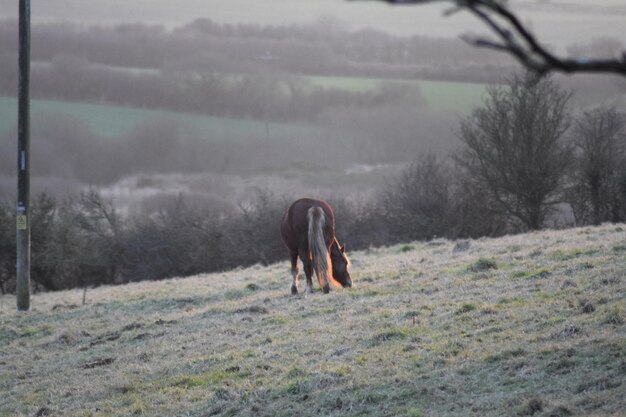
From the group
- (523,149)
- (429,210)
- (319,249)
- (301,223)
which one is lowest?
(429,210)

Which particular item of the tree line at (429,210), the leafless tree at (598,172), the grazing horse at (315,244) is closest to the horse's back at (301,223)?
the grazing horse at (315,244)

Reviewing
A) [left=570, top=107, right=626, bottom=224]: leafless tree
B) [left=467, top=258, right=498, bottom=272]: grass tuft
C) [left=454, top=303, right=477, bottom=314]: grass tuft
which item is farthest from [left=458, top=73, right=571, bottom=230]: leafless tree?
[left=454, top=303, right=477, bottom=314]: grass tuft

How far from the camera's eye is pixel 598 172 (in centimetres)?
4756

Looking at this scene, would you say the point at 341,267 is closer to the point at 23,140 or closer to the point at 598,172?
the point at 23,140

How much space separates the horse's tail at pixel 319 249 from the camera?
55.6 ft

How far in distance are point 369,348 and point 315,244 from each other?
19.8 ft

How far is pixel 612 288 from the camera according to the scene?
11961mm

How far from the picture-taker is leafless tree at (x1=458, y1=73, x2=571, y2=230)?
4472 cm

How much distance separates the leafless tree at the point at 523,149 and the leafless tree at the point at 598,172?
188 centimetres

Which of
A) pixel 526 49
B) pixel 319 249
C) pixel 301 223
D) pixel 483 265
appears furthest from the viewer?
pixel 301 223

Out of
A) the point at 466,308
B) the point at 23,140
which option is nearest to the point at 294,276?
the point at 466,308

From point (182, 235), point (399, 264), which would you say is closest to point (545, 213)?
point (182, 235)

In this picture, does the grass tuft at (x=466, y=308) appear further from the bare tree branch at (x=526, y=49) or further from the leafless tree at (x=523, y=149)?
the leafless tree at (x=523, y=149)

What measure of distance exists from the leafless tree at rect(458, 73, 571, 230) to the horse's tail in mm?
29186
